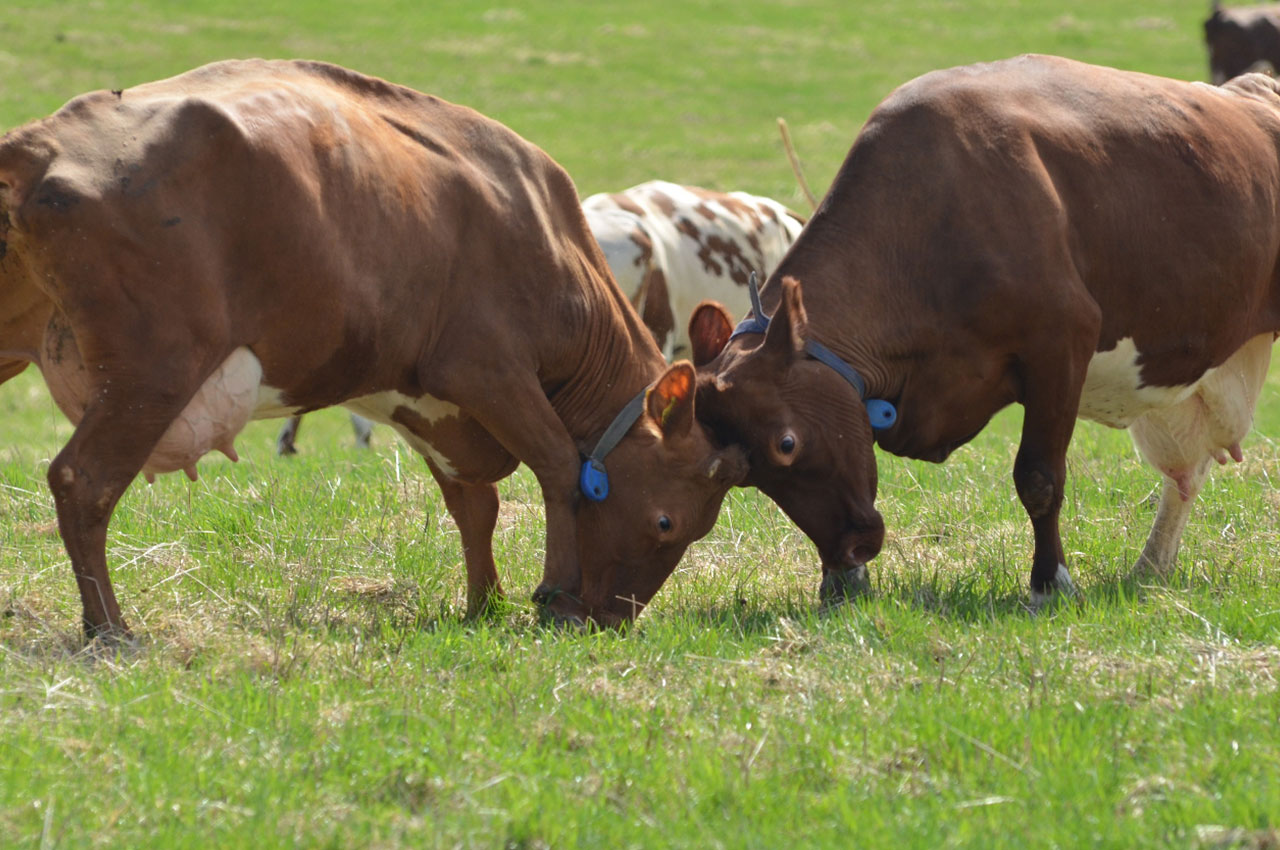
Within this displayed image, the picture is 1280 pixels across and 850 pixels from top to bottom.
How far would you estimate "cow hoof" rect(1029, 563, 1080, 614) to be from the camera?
611cm

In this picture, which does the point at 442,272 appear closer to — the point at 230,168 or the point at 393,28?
the point at 230,168

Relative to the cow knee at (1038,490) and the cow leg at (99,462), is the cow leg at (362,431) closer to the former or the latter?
the cow knee at (1038,490)

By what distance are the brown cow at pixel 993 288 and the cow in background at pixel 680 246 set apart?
4.49 meters

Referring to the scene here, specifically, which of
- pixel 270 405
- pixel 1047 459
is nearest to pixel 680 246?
pixel 1047 459

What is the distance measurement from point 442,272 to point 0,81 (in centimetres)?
2322

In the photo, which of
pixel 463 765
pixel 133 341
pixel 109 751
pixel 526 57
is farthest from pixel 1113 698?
pixel 526 57

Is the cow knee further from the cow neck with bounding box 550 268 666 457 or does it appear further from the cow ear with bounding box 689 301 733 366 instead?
the cow neck with bounding box 550 268 666 457

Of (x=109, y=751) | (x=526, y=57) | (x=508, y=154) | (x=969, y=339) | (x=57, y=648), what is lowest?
(x=526, y=57)

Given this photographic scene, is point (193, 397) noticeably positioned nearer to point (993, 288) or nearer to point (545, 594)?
point (545, 594)

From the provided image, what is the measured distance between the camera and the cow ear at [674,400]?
6.03m

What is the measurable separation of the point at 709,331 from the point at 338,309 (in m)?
1.78

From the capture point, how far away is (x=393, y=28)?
35.0 meters

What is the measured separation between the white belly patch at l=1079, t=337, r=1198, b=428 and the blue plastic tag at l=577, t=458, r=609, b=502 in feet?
6.49

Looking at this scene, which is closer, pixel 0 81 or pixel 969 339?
pixel 969 339
